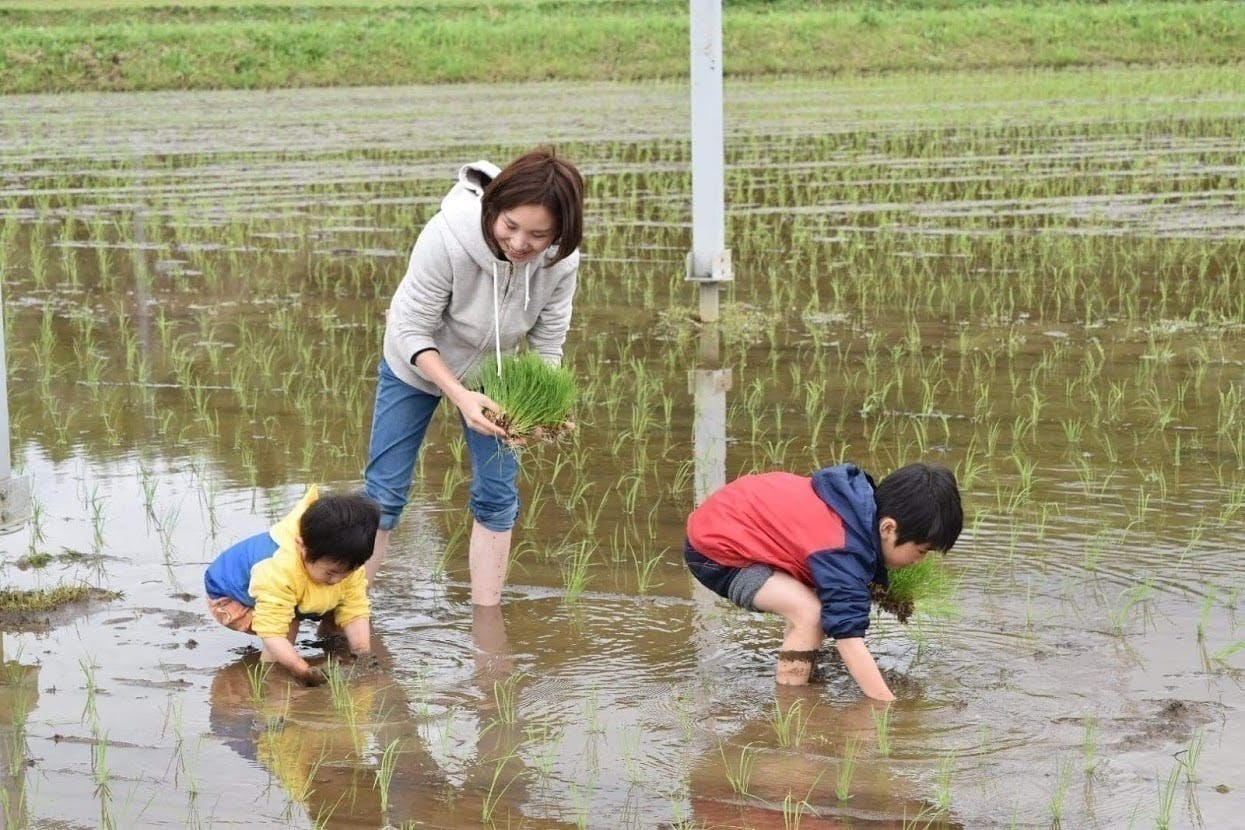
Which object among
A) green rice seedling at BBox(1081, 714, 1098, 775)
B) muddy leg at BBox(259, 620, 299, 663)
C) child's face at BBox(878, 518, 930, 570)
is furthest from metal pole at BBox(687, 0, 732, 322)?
green rice seedling at BBox(1081, 714, 1098, 775)

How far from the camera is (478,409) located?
4.04 metres

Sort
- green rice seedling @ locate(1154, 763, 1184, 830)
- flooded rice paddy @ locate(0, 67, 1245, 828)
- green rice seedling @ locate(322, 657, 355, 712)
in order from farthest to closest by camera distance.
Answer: green rice seedling @ locate(322, 657, 355, 712) < flooded rice paddy @ locate(0, 67, 1245, 828) < green rice seedling @ locate(1154, 763, 1184, 830)

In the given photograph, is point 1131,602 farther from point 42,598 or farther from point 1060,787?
point 42,598

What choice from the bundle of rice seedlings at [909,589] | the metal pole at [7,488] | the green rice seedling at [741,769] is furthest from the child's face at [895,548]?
the metal pole at [7,488]

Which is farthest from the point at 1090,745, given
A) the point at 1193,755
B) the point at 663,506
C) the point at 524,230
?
the point at 663,506

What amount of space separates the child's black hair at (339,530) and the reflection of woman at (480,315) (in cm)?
36

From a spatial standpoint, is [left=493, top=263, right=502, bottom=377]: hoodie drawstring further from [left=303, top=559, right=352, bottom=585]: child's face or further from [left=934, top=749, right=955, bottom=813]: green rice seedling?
[left=934, top=749, right=955, bottom=813]: green rice seedling

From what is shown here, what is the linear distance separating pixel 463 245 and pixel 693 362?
3.25 metres

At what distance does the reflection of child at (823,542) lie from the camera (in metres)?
3.70

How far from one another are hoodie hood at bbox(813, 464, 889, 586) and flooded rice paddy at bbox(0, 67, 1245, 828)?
15.2 inches

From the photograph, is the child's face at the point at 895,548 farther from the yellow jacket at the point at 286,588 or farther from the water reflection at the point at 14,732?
the water reflection at the point at 14,732

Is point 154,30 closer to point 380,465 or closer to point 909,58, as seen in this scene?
point 909,58

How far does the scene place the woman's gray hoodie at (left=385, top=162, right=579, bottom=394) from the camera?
405 centimetres

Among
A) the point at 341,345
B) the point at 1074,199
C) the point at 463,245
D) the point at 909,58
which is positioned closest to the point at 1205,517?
the point at 463,245
